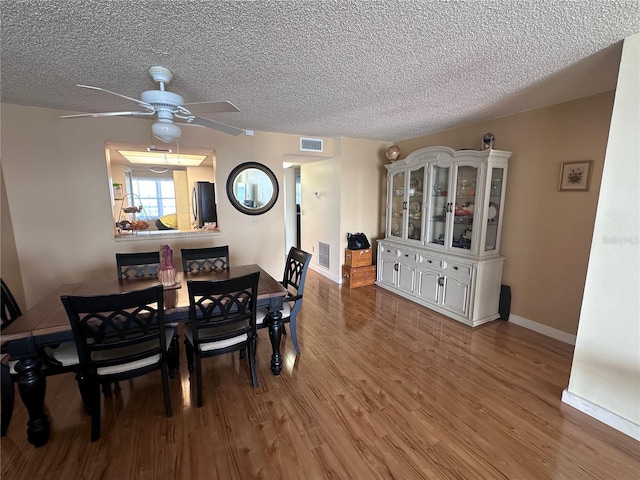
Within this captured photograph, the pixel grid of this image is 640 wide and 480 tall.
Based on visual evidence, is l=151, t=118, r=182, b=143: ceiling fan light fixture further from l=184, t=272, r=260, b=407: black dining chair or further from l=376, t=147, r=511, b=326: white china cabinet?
l=376, t=147, r=511, b=326: white china cabinet

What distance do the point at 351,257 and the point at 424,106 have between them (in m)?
2.43

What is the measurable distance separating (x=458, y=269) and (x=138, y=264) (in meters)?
3.53

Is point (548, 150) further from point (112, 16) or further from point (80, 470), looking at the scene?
point (80, 470)

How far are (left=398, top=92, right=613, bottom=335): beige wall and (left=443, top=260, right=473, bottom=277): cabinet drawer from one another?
1.86 feet

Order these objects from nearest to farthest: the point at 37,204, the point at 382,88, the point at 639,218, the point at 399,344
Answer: the point at 639,218
the point at 382,88
the point at 399,344
the point at 37,204

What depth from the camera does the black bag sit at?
4.59 meters

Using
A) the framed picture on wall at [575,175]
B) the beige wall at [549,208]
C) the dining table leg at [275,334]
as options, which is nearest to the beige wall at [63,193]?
the dining table leg at [275,334]

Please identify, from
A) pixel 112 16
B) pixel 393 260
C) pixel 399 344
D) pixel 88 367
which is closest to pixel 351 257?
pixel 393 260

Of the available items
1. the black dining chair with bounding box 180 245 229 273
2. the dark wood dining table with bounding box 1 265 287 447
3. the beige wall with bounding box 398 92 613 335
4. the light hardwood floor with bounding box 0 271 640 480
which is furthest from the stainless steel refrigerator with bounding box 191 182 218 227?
the beige wall with bounding box 398 92 613 335

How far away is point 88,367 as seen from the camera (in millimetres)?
1626

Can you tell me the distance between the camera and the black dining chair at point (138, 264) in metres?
2.69

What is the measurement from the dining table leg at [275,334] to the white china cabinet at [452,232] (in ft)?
7.34

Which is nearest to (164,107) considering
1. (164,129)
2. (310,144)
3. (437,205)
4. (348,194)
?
(164,129)

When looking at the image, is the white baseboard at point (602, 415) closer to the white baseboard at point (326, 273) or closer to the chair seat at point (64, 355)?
the white baseboard at point (326, 273)
